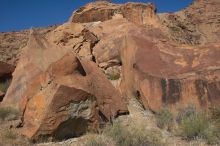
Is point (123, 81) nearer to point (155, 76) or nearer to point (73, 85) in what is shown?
point (155, 76)

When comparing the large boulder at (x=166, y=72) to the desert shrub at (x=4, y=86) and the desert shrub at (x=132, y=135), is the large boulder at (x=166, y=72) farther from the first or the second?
the desert shrub at (x=4, y=86)

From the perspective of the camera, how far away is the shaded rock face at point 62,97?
7344mm

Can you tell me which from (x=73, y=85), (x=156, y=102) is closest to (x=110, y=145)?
(x=73, y=85)

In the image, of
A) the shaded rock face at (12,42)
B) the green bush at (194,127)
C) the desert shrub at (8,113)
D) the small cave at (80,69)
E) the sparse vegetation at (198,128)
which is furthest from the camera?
the shaded rock face at (12,42)

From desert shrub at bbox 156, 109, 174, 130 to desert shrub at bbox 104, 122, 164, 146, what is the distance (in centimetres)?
37

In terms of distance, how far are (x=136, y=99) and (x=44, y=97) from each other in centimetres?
273

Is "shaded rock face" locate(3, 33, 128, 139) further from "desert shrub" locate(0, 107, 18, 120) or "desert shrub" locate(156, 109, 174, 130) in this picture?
"desert shrub" locate(156, 109, 174, 130)

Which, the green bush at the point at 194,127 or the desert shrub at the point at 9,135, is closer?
the green bush at the point at 194,127

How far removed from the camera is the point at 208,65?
900 cm

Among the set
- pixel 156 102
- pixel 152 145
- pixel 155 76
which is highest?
pixel 155 76

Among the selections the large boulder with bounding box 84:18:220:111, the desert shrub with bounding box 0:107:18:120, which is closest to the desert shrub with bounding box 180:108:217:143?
the large boulder with bounding box 84:18:220:111

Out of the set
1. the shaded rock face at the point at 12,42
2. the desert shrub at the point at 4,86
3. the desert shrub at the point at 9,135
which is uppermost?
the shaded rock face at the point at 12,42

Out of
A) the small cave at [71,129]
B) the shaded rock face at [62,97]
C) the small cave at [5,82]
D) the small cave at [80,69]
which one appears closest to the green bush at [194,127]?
the shaded rock face at [62,97]

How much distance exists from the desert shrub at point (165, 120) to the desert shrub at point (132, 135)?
0.37m
